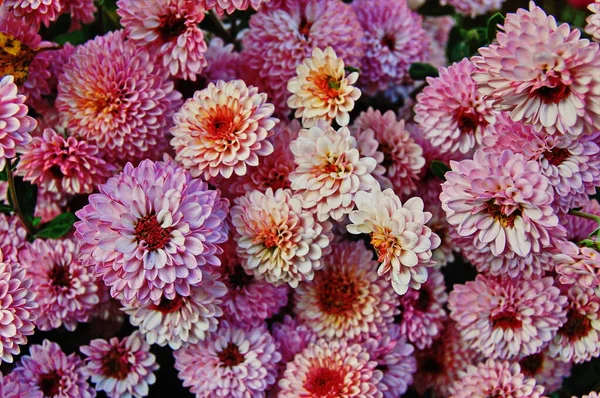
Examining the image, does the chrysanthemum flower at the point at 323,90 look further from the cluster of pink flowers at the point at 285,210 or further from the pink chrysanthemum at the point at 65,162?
the pink chrysanthemum at the point at 65,162

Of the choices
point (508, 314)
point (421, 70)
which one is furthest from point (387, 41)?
point (508, 314)

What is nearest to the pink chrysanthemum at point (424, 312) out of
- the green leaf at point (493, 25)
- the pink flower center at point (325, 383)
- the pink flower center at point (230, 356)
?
the pink flower center at point (325, 383)

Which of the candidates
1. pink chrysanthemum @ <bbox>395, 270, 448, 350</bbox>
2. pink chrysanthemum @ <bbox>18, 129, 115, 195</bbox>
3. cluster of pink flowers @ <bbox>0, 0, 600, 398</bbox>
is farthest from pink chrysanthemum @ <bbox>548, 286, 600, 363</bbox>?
pink chrysanthemum @ <bbox>18, 129, 115, 195</bbox>

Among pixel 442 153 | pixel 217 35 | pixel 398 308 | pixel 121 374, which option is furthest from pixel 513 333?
pixel 217 35

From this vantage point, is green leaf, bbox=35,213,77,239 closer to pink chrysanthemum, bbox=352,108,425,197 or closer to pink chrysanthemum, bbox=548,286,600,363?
pink chrysanthemum, bbox=352,108,425,197

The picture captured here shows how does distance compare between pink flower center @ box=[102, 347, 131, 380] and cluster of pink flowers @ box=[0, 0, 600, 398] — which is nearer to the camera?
cluster of pink flowers @ box=[0, 0, 600, 398]

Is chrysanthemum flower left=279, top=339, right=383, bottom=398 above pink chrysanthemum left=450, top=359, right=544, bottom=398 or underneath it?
above

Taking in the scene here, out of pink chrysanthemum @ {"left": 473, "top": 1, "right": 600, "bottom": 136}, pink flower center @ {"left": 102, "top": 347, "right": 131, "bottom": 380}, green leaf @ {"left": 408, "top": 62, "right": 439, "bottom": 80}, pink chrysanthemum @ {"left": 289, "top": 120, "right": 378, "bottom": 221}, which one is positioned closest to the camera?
pink chrysanthemum @ {"left": 473, "top": 1, "right": 600, "bottom": 136}
